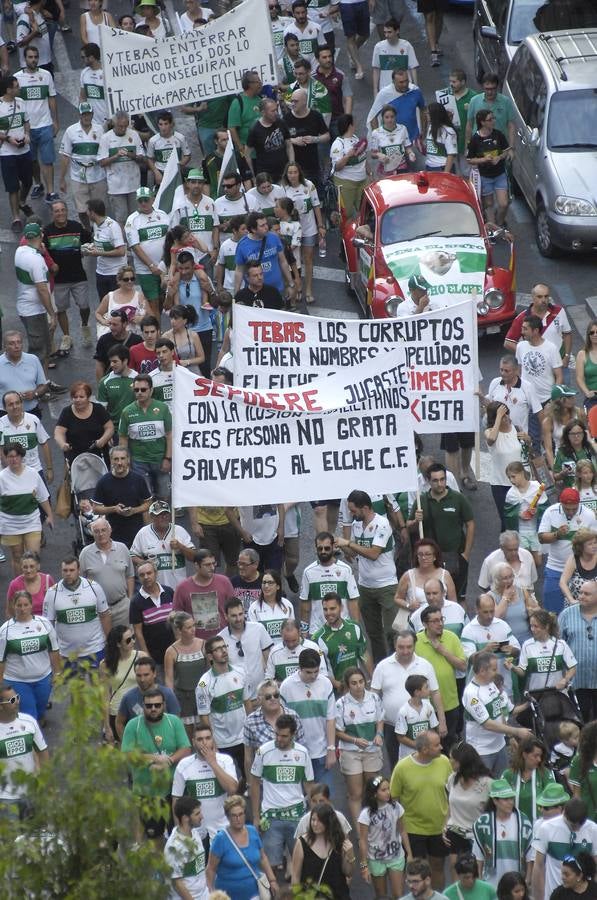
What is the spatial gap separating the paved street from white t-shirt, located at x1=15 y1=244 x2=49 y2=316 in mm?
985

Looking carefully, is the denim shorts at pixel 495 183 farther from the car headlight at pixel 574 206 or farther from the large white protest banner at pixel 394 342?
the large white protest banner at pixel 394 342

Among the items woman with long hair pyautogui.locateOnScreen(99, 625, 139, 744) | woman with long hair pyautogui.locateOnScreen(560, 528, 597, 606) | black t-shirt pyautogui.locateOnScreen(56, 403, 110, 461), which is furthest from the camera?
black t-shirt pyautogui.locateOnScreen(56, 403, 110, 461)

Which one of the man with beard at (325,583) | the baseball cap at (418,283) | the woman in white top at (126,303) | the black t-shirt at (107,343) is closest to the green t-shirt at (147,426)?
the black t-shirt at (107,343)

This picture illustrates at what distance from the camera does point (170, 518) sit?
15164mm

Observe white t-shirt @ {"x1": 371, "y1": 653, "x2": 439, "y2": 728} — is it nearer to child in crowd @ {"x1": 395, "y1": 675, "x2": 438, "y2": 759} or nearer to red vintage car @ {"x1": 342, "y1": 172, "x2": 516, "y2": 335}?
child in crowd @ {"x1": 395, "y1": 675, "x2": 438, "y2": 759}

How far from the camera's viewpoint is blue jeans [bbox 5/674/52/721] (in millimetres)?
14109

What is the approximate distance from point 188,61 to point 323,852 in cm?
1217

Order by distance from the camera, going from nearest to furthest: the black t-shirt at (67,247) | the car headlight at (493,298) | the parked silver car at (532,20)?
the car headlight at (493,298) < the black t-shirt at (67,247) < the parked silver car at (532,20)

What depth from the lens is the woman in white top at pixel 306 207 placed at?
68.2 feet

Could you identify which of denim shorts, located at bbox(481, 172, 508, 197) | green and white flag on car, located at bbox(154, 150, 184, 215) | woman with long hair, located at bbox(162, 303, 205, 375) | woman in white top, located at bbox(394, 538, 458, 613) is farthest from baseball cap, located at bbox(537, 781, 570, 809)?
denim shorts, located at bbox(481, 172, 508, 197)

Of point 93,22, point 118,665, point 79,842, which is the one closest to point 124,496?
point 118,665

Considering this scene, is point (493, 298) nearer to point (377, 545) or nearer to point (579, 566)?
point (377, 545)

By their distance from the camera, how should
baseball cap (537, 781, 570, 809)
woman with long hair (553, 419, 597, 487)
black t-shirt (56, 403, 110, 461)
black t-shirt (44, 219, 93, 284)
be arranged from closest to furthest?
baseball cap (537, 781, 570, 809) → woman with long hair (553, 419, 597, 487) → black t-shirt (56, 403, 110, 461) → black t-shirt (44, 219, 93, 284)

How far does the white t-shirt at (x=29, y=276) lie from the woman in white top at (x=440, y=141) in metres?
5.10
